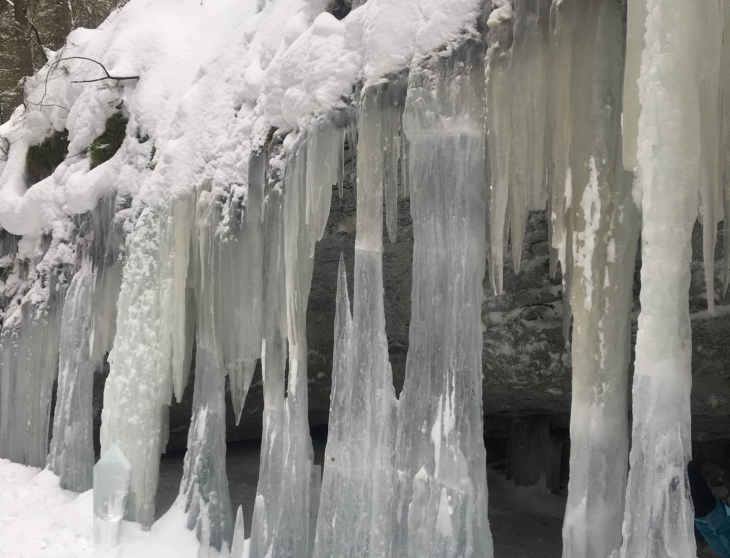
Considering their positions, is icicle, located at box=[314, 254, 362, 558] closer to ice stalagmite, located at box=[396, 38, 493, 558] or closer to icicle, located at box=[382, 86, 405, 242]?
ice stalagmite, located at box=[396, 38, 493, 558]

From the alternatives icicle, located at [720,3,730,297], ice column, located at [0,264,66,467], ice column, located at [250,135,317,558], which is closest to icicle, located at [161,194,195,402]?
ice column, located at [250,135,317,558]

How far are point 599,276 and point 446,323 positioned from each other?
2.56 feet

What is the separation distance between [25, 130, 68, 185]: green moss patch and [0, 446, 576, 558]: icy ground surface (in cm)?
311

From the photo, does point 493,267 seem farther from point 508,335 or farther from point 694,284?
point 508,335

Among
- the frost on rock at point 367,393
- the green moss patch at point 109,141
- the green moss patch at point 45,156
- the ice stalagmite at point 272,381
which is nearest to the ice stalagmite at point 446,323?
the frost on rock at point 367,393

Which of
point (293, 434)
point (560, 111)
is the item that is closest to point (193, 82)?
point (293, 434)

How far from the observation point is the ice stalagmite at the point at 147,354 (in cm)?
509

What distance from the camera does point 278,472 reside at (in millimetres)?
4113

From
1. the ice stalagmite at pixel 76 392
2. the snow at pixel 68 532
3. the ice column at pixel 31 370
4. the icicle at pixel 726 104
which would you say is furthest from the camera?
the ice column at pixel 31 370

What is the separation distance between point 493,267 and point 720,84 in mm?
1167

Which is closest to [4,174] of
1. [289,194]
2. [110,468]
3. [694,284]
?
[110,468]

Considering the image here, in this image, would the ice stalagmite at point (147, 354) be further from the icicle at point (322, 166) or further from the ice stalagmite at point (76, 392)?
the icicle at point (322, 166)

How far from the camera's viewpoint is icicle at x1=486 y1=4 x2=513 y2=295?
282 centimetres

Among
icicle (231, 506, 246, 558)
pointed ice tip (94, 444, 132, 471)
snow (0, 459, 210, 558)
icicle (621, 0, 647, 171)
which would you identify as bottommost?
snow (0, 459, 210, 558)
